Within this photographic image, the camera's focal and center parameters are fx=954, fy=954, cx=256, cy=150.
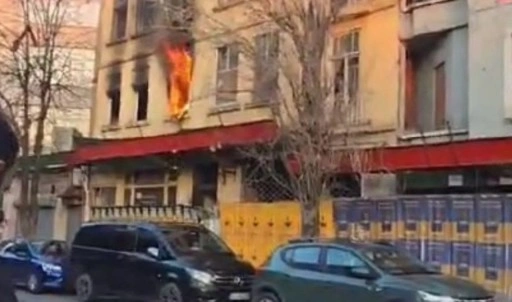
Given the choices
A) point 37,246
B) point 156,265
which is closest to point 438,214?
point 156,265

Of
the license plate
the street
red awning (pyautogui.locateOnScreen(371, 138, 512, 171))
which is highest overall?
red awning (pyautogui.locateOnScreen(371, 138, 512, 171))

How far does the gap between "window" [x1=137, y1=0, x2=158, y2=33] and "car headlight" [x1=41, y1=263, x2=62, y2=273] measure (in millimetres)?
9672

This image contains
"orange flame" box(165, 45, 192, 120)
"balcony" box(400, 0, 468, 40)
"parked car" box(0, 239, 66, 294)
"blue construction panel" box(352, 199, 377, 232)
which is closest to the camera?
"balcony" box(400, 0, 468, 40)

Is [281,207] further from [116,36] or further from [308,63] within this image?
[116,36]

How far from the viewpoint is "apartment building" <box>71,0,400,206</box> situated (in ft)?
72.8

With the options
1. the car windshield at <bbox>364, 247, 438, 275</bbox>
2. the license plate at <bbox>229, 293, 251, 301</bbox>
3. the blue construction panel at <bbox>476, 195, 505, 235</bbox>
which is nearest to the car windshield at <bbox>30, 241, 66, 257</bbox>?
the license plate at <bbox>229, 293, 251, 301</bbox>

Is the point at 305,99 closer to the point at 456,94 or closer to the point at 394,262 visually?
the point at 456,94

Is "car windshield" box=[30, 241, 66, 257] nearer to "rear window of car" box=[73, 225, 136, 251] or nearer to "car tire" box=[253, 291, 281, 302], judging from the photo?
"rear window of car" box=[73, 225, 136, 251]

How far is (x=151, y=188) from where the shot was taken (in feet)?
98.8

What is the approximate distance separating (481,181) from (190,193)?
11088 millimetres

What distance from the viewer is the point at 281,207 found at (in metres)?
22.9

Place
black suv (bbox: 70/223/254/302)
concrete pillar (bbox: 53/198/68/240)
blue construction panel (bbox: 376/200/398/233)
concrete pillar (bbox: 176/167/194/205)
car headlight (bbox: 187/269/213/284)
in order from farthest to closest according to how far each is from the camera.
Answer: concrete pillar (bbox: 53/198/68/240), concrete pillar (bbox: 176/167/194/205), blue construction panel (bbox: 376/200/398/233), black suv (bbox: 70/223/254/302), car headlight (bbox: 187/269/213/284)

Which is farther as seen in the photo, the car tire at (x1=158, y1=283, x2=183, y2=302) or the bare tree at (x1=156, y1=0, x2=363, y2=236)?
the bare tree at (x1=156, y1=0, x2=363, y2=236)

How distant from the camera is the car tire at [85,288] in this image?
2008 cm
